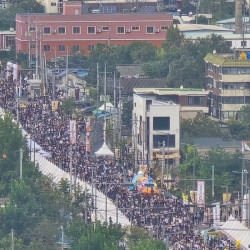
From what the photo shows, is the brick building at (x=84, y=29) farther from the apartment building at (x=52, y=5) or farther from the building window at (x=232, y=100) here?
the building window at (x=232, y=100)

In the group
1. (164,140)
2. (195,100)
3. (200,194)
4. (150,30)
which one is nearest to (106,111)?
(195,100)

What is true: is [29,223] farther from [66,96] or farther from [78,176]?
[66,96]

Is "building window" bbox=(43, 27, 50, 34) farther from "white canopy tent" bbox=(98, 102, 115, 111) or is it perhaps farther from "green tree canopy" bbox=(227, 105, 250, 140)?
"green tree canopy" bbox=(227, 105, 250, 140)

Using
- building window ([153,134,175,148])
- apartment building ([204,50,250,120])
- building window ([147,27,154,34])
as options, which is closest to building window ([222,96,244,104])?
apartment building ([204,50,250,120])

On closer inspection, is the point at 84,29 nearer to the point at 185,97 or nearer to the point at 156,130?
the point at 185,97

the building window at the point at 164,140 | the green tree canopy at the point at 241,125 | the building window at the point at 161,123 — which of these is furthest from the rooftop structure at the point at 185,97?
the building window at the point at 164,140

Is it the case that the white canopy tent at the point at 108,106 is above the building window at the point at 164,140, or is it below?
below

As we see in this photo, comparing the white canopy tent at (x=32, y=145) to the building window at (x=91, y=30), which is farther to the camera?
the building window at (x=91, y=30)
